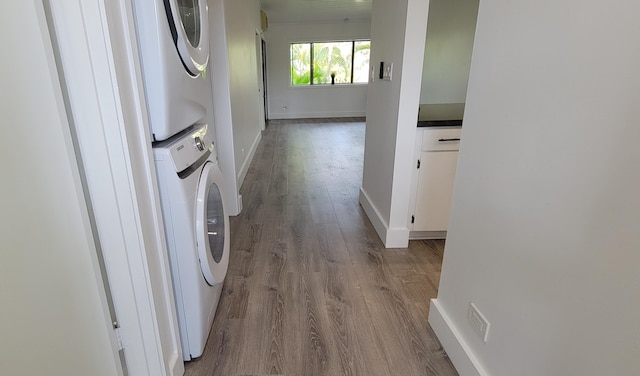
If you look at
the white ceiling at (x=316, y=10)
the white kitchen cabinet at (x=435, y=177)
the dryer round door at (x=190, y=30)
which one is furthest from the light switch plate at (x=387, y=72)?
the white ceiling at (x=316, y=10)

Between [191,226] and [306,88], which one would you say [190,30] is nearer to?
[191,226]

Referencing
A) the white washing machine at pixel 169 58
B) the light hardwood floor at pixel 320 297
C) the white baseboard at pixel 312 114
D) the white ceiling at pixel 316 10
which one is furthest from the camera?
the white baseboard at pixel 312 114

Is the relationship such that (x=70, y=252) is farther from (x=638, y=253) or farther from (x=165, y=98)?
(x=638, y=253)

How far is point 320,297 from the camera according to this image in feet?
6.22

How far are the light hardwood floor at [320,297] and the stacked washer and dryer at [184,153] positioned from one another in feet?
0.79

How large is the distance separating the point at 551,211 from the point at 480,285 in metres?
0.47

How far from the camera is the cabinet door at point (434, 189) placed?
2.33 metres

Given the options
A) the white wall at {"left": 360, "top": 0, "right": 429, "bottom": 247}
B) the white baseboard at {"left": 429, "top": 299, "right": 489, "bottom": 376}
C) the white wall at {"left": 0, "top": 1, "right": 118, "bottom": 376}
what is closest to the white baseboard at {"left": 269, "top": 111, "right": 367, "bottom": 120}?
the white wall at {"left": 360, "top": 0, "right": 429, "bottom": 247}

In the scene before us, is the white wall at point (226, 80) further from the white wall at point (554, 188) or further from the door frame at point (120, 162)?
the white wall at point (554, 188)

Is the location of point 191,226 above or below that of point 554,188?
below

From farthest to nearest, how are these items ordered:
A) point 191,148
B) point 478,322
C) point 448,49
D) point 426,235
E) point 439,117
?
point 448,49 → point 426,235 → point 439,117 → point 191,148 → point 478,322

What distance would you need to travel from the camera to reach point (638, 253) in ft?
2.25

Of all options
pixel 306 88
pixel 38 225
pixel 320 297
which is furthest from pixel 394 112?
pixel 306 88

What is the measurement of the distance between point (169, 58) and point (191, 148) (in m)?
0.37
